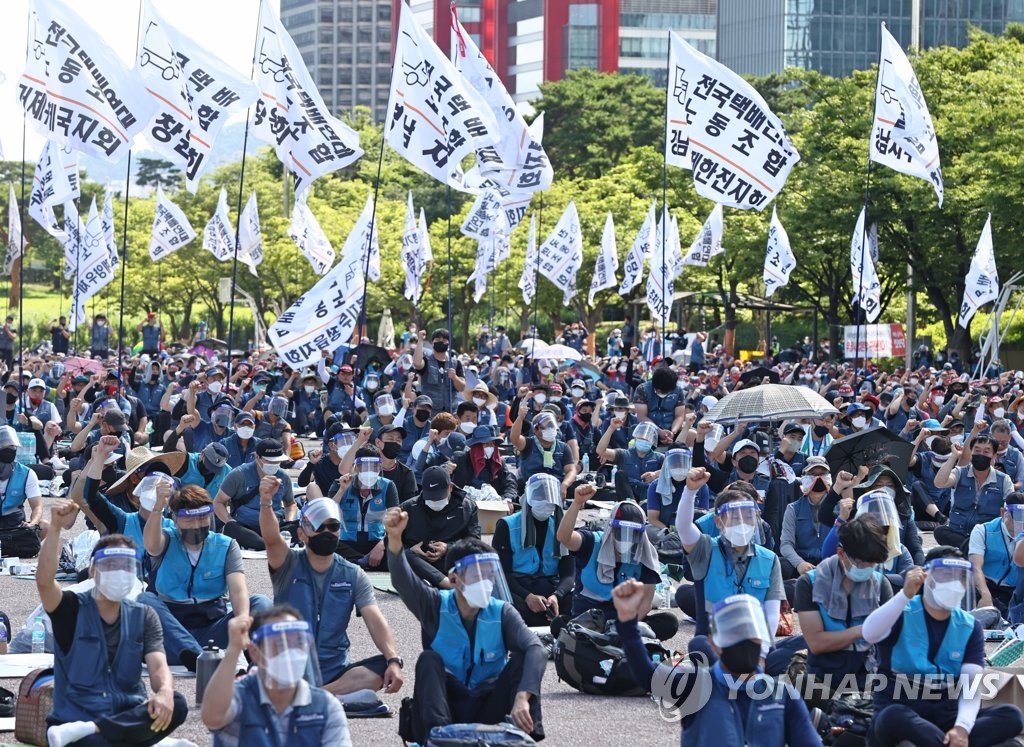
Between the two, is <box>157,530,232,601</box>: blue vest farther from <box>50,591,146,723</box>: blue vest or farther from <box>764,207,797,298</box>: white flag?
<box>764,207,797,298</box>: white flag

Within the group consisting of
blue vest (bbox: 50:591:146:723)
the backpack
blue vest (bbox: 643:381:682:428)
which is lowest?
the backpack

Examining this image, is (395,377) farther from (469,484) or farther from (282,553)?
(282,553)

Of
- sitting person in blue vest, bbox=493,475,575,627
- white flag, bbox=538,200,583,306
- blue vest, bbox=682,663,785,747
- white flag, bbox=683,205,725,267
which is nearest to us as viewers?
blue vest, bbox=682,663,785,747

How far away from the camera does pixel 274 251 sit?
60781mm

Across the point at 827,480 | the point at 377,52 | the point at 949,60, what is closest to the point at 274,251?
the point at 949,60

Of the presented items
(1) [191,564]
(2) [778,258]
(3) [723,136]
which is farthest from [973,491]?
(2) [778,258]

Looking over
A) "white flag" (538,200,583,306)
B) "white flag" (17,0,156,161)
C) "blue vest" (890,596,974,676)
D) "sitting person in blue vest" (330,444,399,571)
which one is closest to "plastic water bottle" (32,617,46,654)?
"sitting person in blue vest" (330,444,399,571)

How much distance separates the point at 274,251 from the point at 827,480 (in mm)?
48788

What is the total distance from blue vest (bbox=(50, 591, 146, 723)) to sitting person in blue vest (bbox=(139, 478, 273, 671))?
2292 millimetres

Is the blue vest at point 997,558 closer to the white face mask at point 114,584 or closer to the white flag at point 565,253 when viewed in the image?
the white face mask at point 114,584

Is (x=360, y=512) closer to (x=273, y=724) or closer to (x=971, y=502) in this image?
(x=971, y=502)

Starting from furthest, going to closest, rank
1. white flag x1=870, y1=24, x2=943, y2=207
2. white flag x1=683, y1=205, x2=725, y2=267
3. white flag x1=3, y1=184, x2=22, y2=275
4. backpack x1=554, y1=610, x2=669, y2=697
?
1. white flag x1=683, y1=205, x2=725, y2=267
2. white flag x1=3, y1=184, x2=22, y2=275
3. white flag x1=870, y1=24, x2=943, y2=207
4. backpack x1=554, y1=610, x2=669, y2=697

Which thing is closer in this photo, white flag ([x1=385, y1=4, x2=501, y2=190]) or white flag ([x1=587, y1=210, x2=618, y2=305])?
white flag ([x1=385, y1=4, x2=501, y2=190])

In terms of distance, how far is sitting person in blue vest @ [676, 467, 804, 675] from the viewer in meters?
10.2
